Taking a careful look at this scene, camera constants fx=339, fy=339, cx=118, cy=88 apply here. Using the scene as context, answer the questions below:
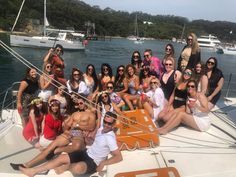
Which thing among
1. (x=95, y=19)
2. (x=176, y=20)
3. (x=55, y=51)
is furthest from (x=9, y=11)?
(x=176, y=20)

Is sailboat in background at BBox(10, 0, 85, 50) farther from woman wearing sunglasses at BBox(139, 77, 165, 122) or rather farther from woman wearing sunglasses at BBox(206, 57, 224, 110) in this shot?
woman wearing sunglasses at BBox(139, 77, 165, 122)

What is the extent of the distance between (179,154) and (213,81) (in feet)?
7.47

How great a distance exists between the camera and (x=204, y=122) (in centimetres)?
620

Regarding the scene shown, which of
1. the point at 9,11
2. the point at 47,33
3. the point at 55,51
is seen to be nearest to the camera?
the point at 55,51

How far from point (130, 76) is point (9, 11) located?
86875 millimetres

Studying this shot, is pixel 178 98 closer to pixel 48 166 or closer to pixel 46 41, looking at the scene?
pixel 48 166

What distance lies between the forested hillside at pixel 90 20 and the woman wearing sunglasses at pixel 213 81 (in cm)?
7927

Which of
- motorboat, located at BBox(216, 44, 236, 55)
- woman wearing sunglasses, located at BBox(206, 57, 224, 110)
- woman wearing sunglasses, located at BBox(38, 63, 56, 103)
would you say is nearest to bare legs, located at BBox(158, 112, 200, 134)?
woman wearing sunglasses, located at BBox(206, 57, 224, 110)

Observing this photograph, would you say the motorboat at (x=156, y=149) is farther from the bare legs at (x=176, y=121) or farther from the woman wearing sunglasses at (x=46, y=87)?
the woman wearing sunglasses at (x=46, y=87)

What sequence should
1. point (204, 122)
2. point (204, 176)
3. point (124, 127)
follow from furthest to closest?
point (204, 122) → point (124, 127) → point (204, 176)

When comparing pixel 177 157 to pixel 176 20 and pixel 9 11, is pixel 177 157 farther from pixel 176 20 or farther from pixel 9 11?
pixel 176 20

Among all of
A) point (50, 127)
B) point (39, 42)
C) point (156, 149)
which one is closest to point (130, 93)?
point (156, 149)

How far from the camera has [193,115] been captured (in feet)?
20.3

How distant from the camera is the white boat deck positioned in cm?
476
